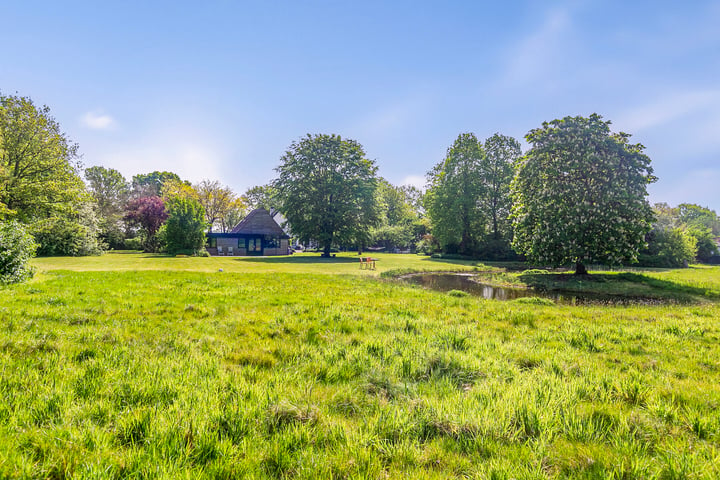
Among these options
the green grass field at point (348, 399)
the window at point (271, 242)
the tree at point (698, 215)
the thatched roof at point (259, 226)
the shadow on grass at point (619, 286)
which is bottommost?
the shadow on grass at point (619, 286)

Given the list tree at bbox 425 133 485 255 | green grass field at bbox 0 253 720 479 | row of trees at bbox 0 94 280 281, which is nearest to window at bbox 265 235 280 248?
row of trees at bbox 0 94 280 281

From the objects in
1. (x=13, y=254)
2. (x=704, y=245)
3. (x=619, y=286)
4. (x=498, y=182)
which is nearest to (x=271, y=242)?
(x=498, y=182)

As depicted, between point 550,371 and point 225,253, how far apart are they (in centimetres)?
4537

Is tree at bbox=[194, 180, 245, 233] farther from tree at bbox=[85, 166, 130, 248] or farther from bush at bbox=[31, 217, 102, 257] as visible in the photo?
bush at bbox=[31, 217, 102, 257]

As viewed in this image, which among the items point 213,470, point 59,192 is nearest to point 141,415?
point 213,470

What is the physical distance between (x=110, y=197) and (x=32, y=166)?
41.9 meters

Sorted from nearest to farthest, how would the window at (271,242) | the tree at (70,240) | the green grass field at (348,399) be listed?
the green grass field at (348,399)
the tree at (70,240)
the window at (271,242)

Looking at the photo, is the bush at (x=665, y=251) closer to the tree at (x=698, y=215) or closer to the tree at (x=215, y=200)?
the tree at (x=215, y=200)

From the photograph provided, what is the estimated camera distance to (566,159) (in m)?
17.3

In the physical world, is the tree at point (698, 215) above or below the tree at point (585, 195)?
above

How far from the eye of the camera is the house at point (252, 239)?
44344 mm

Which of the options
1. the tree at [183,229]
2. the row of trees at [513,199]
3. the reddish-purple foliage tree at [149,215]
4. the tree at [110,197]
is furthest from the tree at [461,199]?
the tree at [110,197]

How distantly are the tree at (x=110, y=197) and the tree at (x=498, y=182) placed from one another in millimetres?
53170

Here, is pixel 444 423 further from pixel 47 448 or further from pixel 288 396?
pixel 47 448
